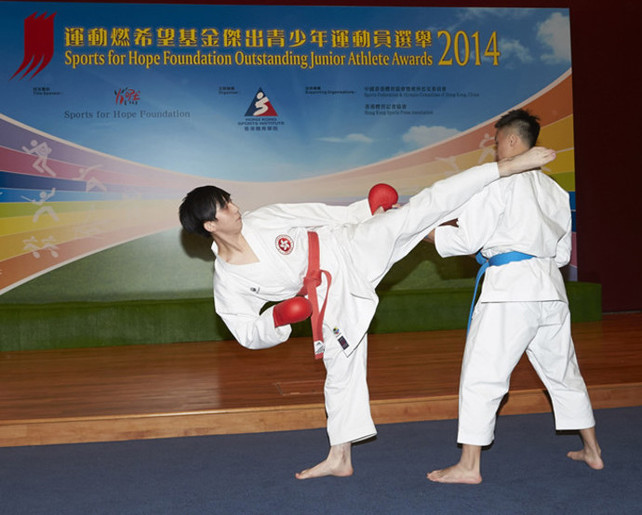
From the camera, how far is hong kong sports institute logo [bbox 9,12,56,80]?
5492 mm

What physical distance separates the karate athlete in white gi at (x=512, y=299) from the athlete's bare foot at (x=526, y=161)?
0.07 meters

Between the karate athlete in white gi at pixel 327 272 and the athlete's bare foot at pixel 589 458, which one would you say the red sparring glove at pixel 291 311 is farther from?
the athlete's bare foot at pixel 589 458

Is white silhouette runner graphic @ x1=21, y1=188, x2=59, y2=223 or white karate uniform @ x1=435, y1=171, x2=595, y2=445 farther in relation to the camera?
white silhouette runner graphic @ x1=21, y1=188, x2=59, y2=223

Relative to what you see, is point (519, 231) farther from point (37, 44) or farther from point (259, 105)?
point (37, 44)

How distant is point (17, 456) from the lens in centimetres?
289

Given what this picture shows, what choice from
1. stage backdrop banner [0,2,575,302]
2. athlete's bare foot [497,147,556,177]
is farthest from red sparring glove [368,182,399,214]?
stage backdrop banner [0,2,575,302]

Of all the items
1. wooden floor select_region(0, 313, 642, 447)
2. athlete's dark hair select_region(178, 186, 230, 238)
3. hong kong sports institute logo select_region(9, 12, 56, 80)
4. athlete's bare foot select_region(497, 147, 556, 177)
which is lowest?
wooden floor select_region(0, 313, 642, 447)

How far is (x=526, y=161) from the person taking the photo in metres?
2.30

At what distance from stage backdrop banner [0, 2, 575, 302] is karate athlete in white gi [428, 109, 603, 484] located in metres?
3.36

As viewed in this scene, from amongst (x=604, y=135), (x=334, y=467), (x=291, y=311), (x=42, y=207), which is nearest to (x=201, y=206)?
(x=291, y=311)

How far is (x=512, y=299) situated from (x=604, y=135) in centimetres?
447

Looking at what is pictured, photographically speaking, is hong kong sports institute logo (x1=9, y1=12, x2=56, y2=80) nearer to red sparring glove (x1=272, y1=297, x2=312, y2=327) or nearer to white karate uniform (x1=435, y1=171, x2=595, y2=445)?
red sparring glove (x1=272, y1=297, x2=312, y2=327)

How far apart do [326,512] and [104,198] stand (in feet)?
13.0

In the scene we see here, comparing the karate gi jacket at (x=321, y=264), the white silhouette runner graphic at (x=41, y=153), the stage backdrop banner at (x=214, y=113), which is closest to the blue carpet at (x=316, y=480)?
the karate gi jacket at (x=321, y=264)
